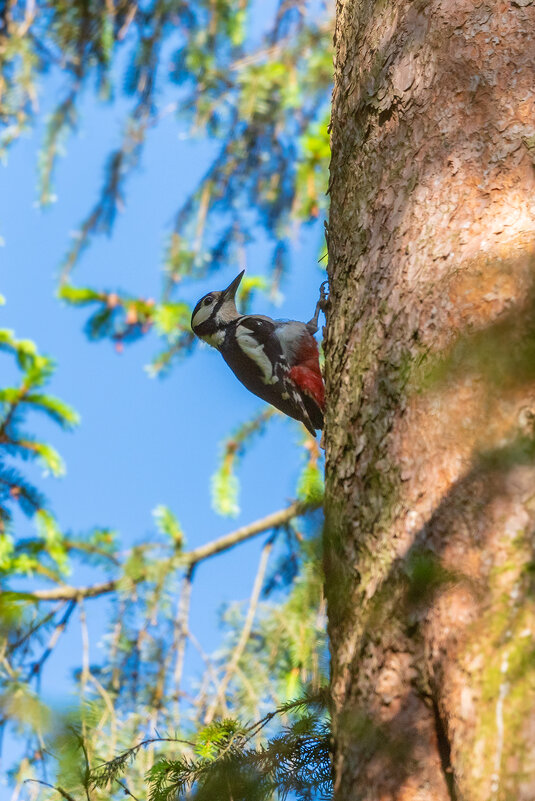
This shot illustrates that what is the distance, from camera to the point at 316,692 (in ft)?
5.58

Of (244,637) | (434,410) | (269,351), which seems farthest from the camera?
(269,351)

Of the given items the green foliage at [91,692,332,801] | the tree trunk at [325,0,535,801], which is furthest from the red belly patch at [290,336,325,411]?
the green foliage at [91,692,332,801]

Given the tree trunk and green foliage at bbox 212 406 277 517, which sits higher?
green foliage at bbox 212 406 277 517

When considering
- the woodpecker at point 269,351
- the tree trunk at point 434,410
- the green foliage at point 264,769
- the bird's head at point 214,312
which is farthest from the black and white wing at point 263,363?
the green foliage at point 264,769

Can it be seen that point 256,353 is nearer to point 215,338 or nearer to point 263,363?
point 263,363

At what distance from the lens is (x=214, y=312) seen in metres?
4.22

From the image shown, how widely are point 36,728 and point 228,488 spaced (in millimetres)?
2353

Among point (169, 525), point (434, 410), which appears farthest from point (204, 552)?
point (434, 410)

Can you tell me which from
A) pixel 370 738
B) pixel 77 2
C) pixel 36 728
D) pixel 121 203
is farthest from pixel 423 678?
pixel 77 2

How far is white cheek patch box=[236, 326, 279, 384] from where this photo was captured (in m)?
3.49

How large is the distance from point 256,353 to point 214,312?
668 mm

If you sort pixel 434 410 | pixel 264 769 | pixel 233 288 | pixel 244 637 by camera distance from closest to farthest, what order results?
pixel 434 410, pixel 264 769, pixel 244 637, pixel 233 288

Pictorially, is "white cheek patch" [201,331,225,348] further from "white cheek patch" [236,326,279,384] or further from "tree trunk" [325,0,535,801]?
"tree trunk" [325,0,535,801]

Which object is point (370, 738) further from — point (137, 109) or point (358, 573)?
point (137, 109)
